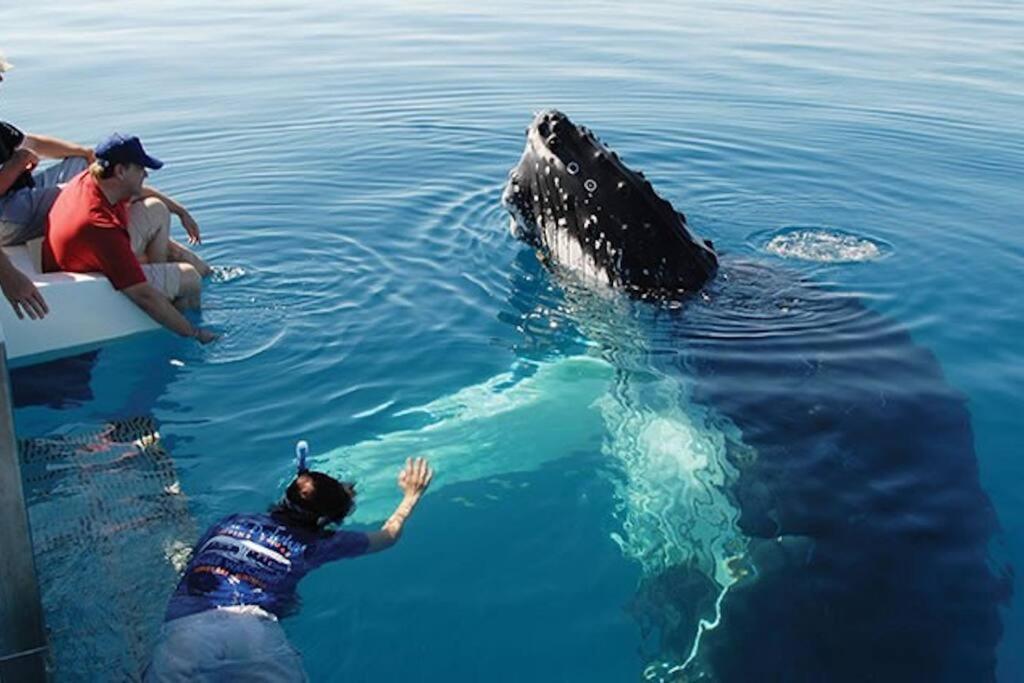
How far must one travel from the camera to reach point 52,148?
34.2 feet

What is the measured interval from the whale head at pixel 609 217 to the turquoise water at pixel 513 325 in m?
0.36

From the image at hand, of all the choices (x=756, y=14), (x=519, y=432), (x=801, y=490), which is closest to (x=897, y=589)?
(x=801, y=490)

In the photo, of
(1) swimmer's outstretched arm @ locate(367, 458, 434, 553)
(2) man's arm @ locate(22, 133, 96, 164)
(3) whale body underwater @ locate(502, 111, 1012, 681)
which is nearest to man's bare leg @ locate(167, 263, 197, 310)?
(2) man's arm @ locate(22, 133, 96, 164)

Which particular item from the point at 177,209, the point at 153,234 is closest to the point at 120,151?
the point at 153,234

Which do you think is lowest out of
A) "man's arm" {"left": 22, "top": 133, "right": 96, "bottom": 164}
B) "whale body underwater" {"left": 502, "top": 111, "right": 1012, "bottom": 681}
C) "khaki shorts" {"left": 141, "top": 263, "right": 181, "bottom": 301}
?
"whale body underwater" {"left": 502, "top": 111, "right": 1012, "bottom": 681}

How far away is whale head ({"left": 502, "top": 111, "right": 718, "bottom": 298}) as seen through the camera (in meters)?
9.18

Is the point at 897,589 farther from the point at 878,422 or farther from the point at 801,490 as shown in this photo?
the point at 878,422

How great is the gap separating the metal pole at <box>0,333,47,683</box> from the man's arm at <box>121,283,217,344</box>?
4340mm

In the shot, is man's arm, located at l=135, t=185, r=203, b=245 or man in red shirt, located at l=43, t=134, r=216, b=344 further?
man's arm, located at l=135, t=185, r=203, b=245

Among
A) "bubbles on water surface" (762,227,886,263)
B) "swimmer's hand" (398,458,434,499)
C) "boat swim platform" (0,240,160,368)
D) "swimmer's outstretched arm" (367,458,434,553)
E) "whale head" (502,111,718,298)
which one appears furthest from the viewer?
"bubbles on water surface" (762,227,886,263)

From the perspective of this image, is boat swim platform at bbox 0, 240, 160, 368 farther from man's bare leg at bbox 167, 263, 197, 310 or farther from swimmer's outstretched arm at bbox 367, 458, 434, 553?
swimmer's outstretched arm at bbox 367, 458, 434, 553

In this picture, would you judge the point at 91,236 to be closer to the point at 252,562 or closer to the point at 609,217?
the point at 609,217

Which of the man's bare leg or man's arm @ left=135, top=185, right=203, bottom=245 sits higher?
man's arm @ left=135, top=185, right=203, bottom=245

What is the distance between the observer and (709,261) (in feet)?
32.1
